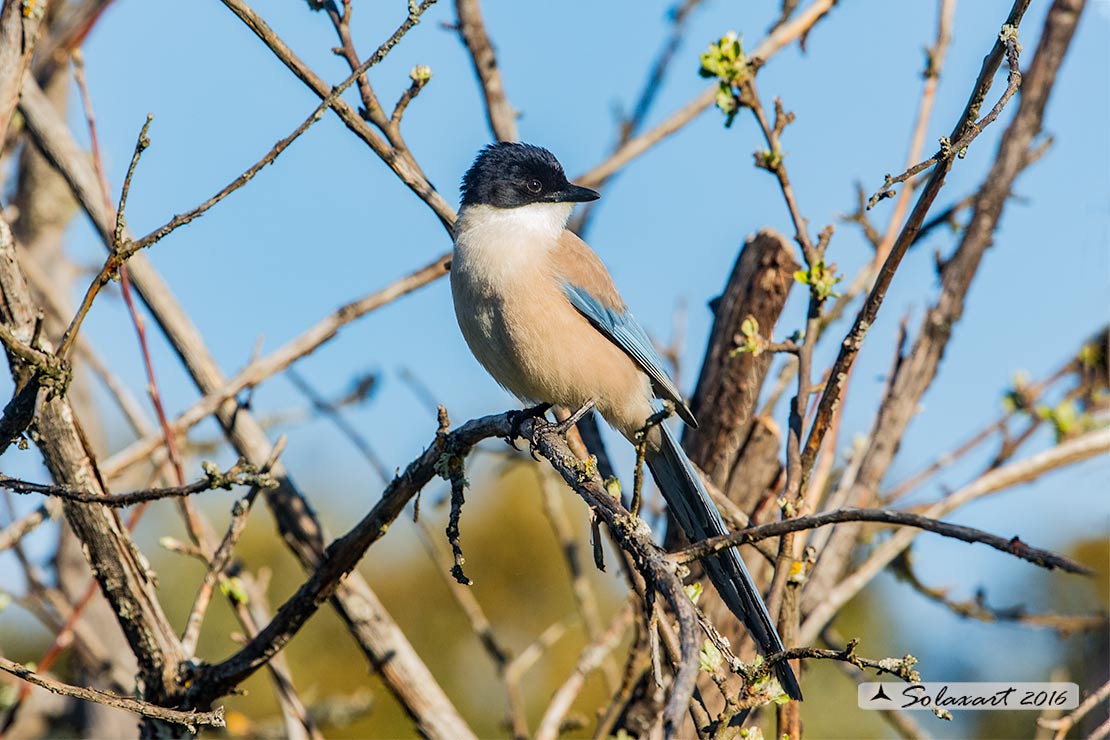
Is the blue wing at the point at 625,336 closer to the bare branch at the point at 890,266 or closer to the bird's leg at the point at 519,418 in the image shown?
the bird's leg at the point at 519,418

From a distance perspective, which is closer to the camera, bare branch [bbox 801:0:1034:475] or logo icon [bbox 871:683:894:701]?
bare branch [bbox 801:0:1034:475]

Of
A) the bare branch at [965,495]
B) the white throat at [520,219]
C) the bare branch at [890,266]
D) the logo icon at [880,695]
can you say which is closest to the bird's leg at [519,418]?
the white throat at [520,219]

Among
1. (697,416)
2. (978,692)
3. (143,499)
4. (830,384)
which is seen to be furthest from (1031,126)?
(143,499)

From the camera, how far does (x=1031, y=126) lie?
212 inches

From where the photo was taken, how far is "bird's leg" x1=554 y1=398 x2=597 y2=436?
4295mm

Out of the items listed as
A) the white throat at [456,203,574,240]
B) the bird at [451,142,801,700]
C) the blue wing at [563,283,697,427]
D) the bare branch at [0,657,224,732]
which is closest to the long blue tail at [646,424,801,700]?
the bird at [451,142,801,700]

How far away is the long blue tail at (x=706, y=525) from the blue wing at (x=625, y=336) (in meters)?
0.29

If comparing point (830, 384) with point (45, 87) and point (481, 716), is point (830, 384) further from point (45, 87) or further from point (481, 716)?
point (481, 716)

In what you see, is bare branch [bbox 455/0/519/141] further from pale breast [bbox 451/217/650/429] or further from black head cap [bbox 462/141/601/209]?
pale breast [bbox 451/217/650/429]

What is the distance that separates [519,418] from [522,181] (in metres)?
1.29

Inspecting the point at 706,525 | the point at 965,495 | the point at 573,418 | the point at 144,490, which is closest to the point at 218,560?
the point at 144,490

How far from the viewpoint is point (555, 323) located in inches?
175

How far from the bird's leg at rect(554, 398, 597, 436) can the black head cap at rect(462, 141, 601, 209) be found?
1041mm

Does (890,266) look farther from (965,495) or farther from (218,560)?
(218,560)
